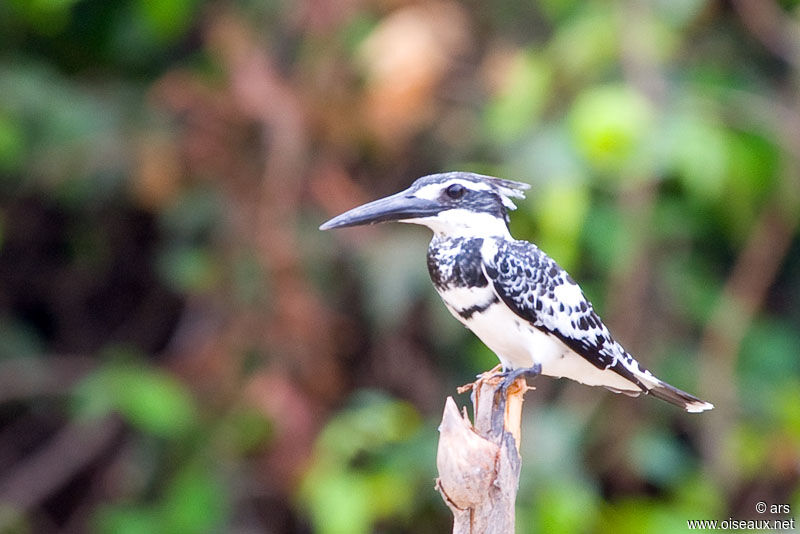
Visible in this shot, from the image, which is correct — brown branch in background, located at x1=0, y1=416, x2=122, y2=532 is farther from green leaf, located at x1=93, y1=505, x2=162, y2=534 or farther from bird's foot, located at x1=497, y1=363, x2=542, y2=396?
bird's foot, located at x1=497, y1=363, x2=542, y2=396

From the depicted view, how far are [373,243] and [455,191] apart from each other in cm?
192

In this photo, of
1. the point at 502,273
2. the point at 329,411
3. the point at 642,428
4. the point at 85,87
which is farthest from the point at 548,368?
the point at 85,87

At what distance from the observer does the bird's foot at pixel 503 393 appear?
2344 mm

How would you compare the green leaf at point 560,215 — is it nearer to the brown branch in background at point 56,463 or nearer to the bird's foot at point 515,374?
the bird's foot at point 515,374

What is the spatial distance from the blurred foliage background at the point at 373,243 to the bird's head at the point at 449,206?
1319mm

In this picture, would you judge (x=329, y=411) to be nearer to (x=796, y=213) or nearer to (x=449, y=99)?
(x=449, y=99)

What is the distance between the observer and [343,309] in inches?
185

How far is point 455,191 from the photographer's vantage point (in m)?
2.50

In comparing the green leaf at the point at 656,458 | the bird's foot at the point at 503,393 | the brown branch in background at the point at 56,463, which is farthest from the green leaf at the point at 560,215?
the brown branch in background at the point at 56,463

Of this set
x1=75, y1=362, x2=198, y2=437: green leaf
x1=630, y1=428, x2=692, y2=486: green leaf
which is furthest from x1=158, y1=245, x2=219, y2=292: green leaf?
x1=630, y1=428, x2=692, y2=486: green leaf

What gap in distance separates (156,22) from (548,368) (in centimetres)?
245

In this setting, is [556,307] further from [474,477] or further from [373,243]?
[373,243]

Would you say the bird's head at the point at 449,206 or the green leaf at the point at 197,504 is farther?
the green leaf at the point at 197,504

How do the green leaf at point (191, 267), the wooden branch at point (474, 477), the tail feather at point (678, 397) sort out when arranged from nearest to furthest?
the wooden branch at point (474, 477)
the tail feather at point (678, 397)
the green leaf at point (191, 267)
